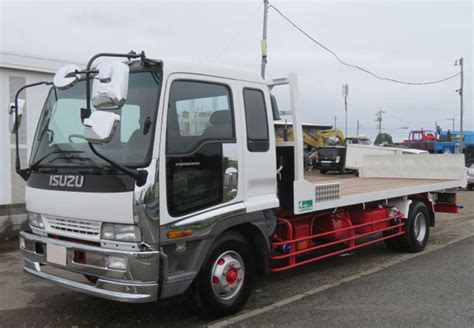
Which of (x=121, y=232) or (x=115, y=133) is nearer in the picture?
(x=121, y=232)

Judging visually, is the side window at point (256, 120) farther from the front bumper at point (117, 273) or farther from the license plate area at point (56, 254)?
the license plate area at point (56, 254)

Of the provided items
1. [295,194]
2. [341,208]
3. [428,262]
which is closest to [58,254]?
[295,194]

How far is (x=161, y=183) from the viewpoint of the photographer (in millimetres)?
4004

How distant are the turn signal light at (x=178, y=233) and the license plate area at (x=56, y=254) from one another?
966 millimetres

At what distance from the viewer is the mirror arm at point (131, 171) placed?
3775 mm

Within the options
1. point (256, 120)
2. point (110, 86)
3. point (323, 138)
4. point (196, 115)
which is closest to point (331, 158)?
point (323, 138)

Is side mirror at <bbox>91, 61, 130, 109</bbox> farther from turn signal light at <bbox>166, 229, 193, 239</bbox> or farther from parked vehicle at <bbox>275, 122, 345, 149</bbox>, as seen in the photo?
parked vehicle at <bbox>275, 122, 345, 149</bbox>

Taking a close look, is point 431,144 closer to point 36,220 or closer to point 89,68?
point 36,220

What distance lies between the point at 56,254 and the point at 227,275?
161 centimetres

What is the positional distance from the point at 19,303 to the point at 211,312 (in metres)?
2.36

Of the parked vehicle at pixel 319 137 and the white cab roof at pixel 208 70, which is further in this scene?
the parked vehicle at pixel 319 137

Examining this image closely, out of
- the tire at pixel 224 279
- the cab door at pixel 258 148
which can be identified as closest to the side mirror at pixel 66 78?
the cab door at pixel 258 148

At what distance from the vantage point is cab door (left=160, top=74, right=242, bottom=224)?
163 inches

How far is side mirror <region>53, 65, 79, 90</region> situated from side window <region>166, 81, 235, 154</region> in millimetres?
821
